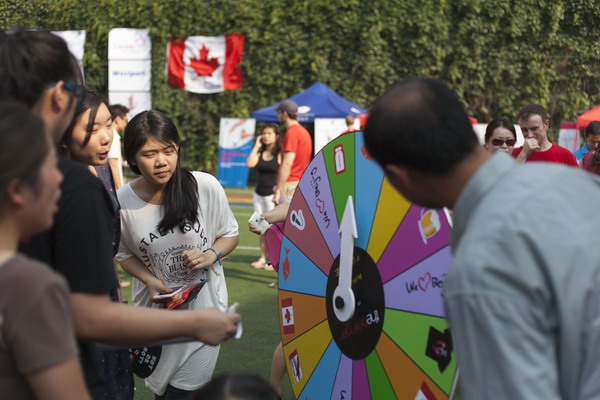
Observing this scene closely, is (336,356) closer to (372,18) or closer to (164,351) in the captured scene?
(164,351)

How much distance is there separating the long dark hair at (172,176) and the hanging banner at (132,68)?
670 inches

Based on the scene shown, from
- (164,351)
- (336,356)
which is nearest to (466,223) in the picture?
(336,356)

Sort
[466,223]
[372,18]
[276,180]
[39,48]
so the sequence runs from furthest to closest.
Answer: [372,18]
[276,180]
[39,48]
[466,223]

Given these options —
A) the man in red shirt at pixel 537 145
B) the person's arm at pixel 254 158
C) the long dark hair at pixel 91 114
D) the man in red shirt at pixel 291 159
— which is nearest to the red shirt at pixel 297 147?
the man in red shirt at pixel 291 159

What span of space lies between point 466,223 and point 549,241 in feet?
0.71

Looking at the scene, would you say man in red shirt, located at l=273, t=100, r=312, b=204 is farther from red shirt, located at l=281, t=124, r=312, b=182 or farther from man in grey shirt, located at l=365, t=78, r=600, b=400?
man in grey shirt, located at l=365, t=78, r=600, b=400

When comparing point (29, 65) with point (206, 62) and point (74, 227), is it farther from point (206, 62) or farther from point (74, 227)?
point (206, 62)

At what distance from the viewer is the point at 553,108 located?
66.5 ft

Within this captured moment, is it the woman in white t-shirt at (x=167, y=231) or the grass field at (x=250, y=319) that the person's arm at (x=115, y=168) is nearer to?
the grass field at (x=250, y=319)

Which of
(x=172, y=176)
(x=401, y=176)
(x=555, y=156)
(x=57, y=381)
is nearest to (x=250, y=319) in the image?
(x=555, y=156)

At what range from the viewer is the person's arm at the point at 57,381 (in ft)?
4.66

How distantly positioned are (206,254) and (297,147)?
5.18 m

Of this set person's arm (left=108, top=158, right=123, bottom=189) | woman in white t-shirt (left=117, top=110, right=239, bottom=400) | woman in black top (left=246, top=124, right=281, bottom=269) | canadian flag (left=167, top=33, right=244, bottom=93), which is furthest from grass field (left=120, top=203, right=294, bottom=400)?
canadian flag (left=167, top=33, right=244, bottom=93)

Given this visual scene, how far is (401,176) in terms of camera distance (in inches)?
64.4
